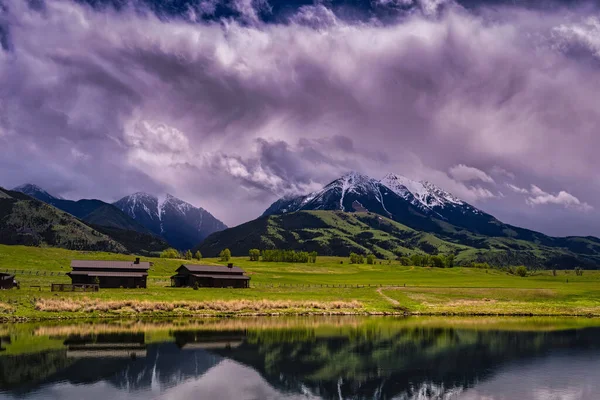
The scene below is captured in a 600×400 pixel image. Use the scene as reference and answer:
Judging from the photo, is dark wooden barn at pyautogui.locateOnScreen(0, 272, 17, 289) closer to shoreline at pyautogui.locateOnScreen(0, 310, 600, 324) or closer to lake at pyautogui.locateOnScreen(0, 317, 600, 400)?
shoreline at pyautogui.locateOnScreen(0, 310, 600, 324)

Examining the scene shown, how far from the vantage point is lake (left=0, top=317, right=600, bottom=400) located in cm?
3697

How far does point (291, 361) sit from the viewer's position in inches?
1886

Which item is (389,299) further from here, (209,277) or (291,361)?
(291,361)

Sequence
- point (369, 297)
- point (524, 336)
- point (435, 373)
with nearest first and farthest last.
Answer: point (435, 373), point (524, 336), point (369, 297)

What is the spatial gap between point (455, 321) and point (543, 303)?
34.4 meters

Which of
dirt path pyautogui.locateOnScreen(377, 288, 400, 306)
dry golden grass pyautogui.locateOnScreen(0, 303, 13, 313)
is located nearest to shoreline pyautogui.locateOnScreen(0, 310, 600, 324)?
dry golden grass pyautogui.locateOnScreen(0, 303, 13, 313)

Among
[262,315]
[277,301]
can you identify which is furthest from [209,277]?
[262,315]

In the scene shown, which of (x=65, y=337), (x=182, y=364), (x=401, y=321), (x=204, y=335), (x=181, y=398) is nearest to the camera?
(x=181, y=398)

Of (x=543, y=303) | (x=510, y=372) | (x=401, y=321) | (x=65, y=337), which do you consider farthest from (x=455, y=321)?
(x=65, y=337)

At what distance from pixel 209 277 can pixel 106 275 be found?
26.5 m

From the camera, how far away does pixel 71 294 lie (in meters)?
86.8

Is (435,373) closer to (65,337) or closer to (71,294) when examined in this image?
(65,337)

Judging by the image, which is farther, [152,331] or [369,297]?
[369,297]

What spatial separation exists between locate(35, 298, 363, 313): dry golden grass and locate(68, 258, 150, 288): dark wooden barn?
3166 centimetres
